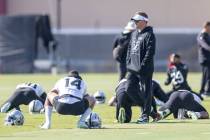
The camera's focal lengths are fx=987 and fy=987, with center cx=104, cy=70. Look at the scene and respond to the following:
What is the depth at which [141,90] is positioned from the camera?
17.9m

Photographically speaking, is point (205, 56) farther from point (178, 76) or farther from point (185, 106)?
point (185, 106)

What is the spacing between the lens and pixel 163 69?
40.3 meters

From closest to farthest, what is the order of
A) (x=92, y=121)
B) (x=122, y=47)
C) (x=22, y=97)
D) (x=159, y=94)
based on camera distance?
1. (x=92, y=121)
2. (x=22, y=97)
3. (x=159, y=94)
4. (x=122, y=47)

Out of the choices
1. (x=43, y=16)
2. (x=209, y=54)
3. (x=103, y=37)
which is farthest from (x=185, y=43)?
(x=209, y=54)

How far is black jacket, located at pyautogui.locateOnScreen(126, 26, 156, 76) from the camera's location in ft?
57.8

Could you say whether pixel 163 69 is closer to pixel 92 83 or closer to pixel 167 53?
pixel 167 53

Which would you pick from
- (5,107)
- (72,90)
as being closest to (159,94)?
(5,107)

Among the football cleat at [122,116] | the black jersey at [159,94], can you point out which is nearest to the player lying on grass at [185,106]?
the football cleat at [122,116]

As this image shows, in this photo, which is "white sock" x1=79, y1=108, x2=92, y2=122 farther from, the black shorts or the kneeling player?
the kneeling player

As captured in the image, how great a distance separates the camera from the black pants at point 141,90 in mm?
17750

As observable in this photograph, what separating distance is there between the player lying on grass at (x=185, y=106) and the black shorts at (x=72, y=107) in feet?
7.35

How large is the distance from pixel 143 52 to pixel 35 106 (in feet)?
11.1

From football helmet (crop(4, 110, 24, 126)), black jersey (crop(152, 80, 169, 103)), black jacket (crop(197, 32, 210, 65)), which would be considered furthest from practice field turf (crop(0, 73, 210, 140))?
black jacket (crop(197, 32, 210, 65))

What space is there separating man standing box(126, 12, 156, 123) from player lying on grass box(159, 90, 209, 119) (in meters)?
0.75
